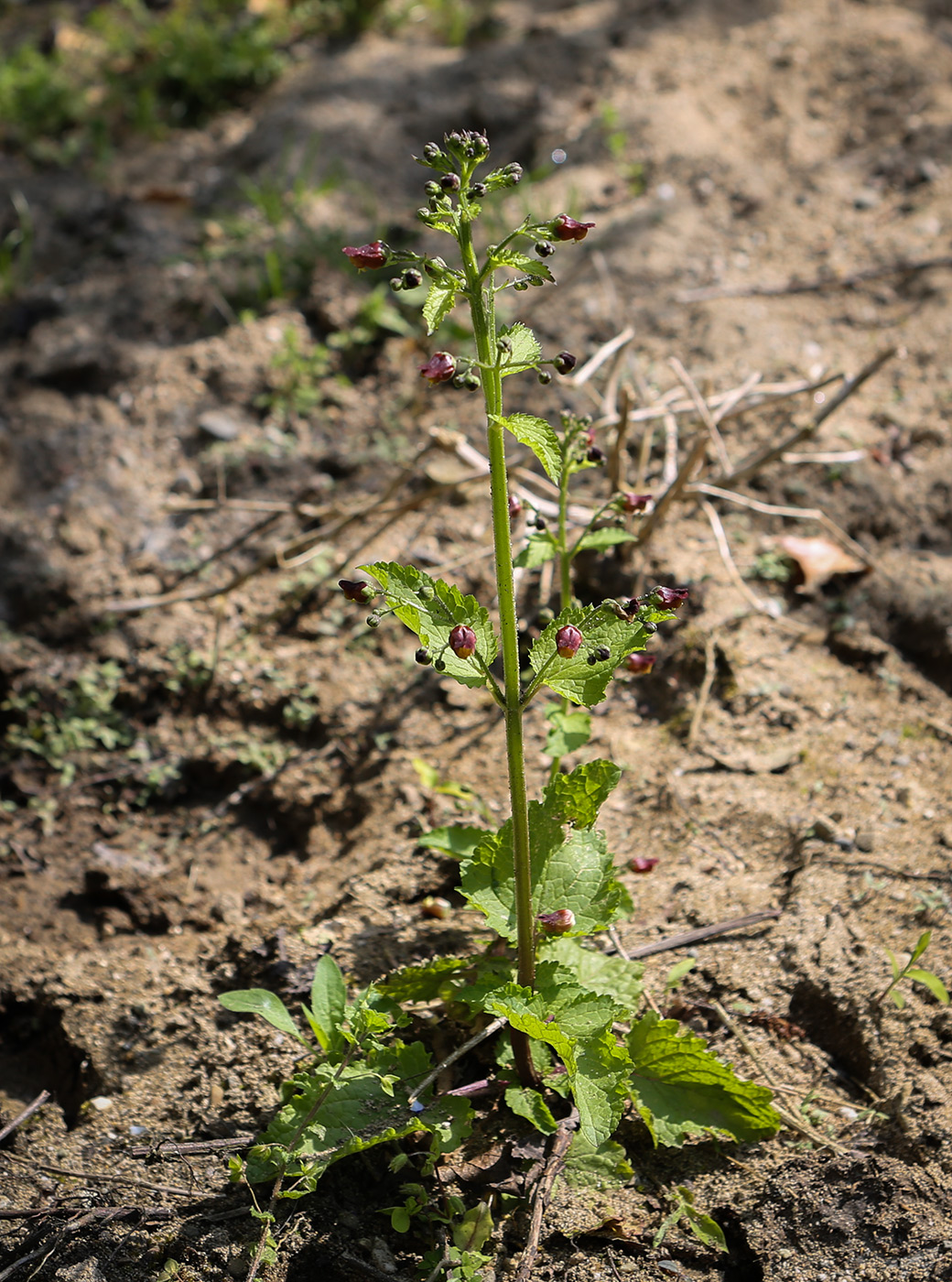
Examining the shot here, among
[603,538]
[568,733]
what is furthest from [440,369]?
[568,733]

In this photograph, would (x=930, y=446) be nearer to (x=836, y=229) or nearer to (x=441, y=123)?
(x=836, y=229)

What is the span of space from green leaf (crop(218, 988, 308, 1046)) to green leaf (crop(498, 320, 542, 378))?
1391mm

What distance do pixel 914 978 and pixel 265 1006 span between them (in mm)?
1433

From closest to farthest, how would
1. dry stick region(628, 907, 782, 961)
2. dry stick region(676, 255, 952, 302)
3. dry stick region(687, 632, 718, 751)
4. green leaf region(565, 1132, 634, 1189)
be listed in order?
green leaf region(565, 1132, 634, 1189)
dry stick region(628, 907, 782, 961)
dry stick region(687, 632, 718, 751)
dry stick region(676, 255, 952, 302)

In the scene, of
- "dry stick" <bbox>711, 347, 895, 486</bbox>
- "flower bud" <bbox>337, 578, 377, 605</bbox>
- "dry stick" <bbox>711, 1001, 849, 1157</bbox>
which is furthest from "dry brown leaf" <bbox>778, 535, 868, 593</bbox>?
"flower bud" <bbox>337, 578, 377, 605</bbox>

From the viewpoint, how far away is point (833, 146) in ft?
15.0

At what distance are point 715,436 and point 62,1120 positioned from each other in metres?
2.71

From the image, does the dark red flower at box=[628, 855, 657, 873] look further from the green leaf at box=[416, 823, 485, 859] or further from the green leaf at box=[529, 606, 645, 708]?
the green leaf at box=[529, 606, 645, 708]

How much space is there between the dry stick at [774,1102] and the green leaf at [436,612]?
1.11 meters

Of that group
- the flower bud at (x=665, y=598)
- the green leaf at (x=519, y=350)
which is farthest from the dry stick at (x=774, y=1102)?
the green leaf at (x=519, y=350)

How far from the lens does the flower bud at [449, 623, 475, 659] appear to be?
1697 mm

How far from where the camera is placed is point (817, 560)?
3.24m

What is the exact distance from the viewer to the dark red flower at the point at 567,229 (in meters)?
1.61

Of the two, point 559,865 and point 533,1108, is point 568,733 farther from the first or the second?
point 533,1108
